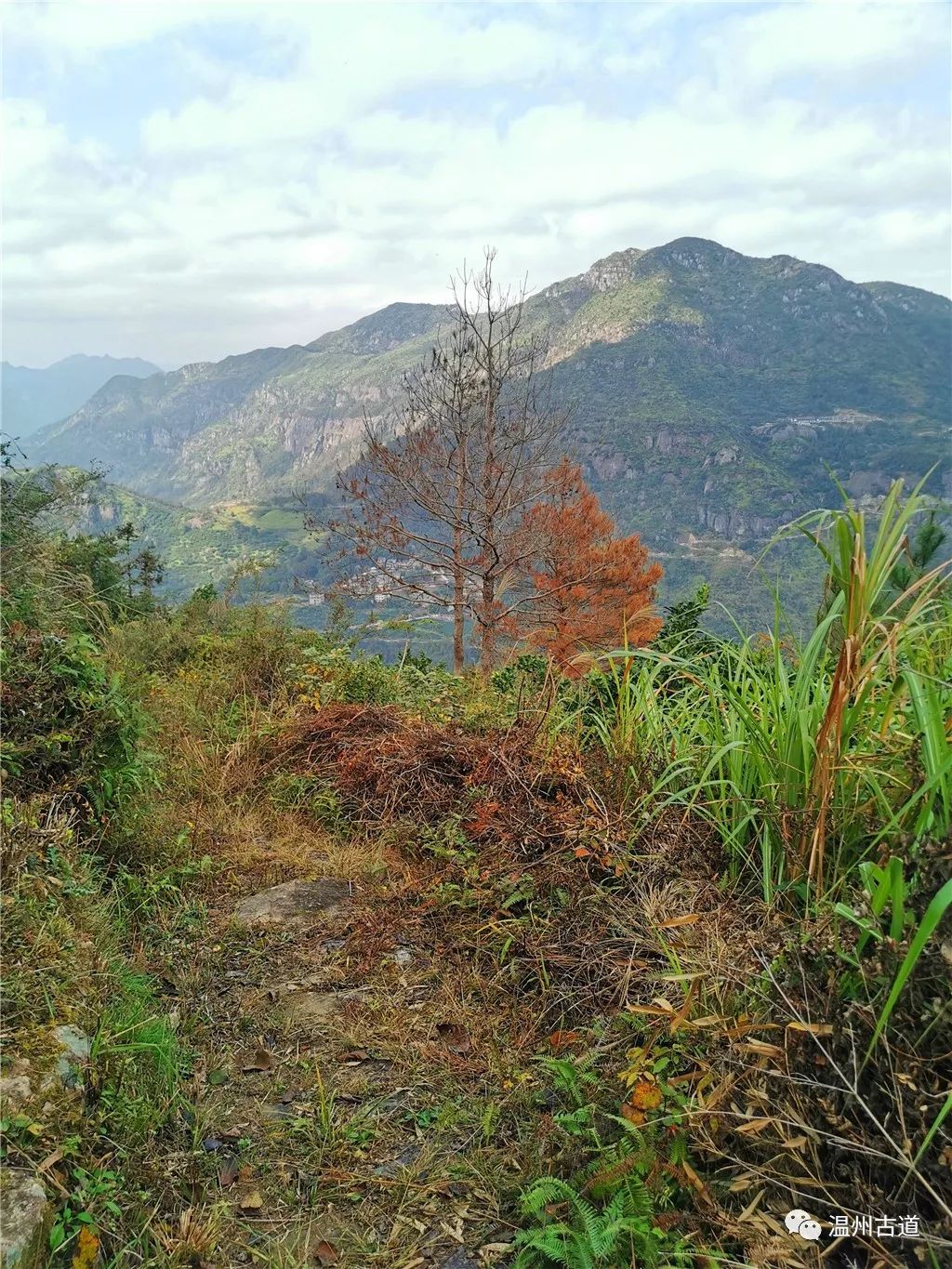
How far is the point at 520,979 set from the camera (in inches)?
95.8

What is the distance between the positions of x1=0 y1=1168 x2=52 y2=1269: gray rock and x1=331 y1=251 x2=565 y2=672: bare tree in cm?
1304

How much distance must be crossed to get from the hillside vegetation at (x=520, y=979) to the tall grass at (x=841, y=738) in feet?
0.05

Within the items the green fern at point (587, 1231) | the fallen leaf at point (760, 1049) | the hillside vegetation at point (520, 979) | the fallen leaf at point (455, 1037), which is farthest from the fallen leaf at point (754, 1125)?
the fallen leaf at point (455, 1037)

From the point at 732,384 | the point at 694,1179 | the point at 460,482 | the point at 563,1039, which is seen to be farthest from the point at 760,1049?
the point at 732,384

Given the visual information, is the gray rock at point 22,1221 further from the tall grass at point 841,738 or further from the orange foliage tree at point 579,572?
the orange foliage tree at point 579,572

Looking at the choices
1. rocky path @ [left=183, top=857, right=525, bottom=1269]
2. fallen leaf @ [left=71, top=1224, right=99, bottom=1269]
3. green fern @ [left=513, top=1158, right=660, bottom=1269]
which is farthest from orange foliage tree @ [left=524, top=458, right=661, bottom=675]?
fallen leaf @ [left=71, top=1224, right=99, bottom=1269]

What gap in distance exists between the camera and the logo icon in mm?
1312

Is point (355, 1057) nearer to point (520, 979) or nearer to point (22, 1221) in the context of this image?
point (520, 979)

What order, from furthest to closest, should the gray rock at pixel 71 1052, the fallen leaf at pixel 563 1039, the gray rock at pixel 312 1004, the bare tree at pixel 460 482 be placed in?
1. the bare tree at pixel 460 482
2. the gray rock at pixel 312 1004
3. the fallen leaf at pixel 563 1039
4. the gray rock at pixel 71 1052

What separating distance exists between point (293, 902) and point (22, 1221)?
167 centimetres

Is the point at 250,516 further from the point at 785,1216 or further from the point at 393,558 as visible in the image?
the point at 785,1216

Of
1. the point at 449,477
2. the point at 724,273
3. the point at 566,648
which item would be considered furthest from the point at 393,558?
the point at 724,273

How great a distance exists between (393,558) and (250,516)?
121 m

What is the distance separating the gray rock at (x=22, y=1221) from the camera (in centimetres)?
133
